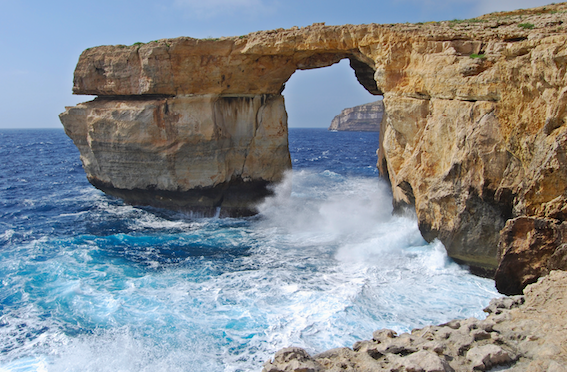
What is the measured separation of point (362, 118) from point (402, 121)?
98.4m

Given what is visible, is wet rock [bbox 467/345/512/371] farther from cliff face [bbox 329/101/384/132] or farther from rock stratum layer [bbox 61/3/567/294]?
cliff face [bbox 329/101/384/132]

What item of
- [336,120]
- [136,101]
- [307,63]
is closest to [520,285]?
[307,63]

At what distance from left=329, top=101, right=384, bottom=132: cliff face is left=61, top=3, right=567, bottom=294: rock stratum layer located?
84.0 meters

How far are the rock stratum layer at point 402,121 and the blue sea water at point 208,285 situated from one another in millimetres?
1435

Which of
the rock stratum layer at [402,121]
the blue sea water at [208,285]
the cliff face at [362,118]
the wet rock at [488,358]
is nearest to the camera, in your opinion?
the wet rock at [488,358]

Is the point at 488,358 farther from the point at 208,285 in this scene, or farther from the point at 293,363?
the point at 208,285

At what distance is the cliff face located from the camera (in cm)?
10175

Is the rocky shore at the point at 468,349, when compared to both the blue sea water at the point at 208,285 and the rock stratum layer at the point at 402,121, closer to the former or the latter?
the blue sea water at the point at 208,285

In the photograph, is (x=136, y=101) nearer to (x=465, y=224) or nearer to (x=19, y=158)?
(x=465, y=224)

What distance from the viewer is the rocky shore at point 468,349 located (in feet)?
18.3

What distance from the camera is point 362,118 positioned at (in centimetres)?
10838

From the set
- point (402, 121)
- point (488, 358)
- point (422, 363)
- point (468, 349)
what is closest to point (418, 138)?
point (402, 121)

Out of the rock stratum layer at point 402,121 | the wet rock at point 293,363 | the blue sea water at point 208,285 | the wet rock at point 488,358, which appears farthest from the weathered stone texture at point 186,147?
the wet rock at point 488,358

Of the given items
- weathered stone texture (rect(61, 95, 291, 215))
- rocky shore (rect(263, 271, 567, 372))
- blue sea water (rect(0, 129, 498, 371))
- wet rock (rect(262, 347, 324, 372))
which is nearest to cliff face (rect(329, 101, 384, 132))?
weathered stone texture (rect(61, 95, 291, 215))
